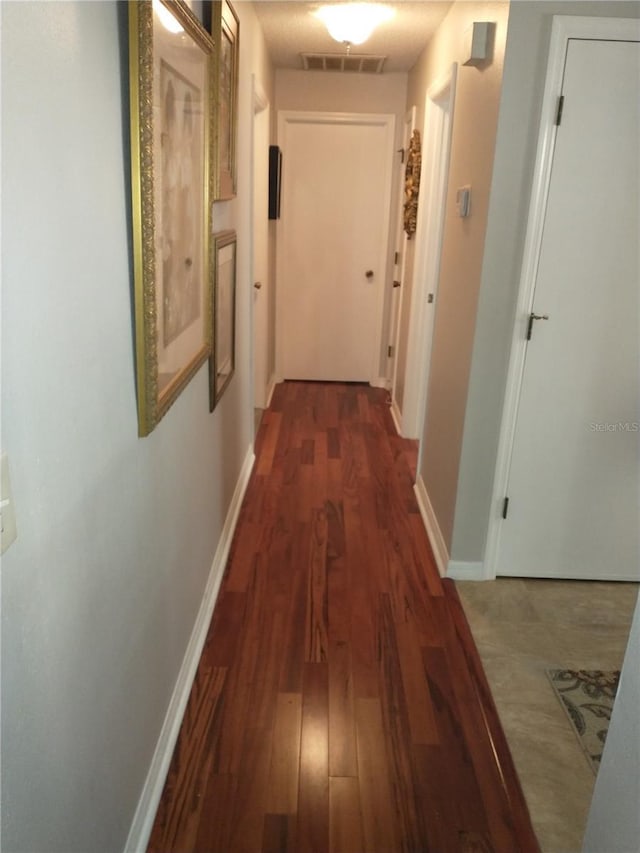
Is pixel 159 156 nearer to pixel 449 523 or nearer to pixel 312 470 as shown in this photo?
pixel 449 523

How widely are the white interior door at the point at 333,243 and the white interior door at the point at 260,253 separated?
0.64 metres

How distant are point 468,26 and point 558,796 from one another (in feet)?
8.85

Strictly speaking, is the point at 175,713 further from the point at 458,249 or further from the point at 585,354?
the point at 458,249

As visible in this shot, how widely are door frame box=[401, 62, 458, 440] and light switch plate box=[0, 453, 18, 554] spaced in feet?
8.64

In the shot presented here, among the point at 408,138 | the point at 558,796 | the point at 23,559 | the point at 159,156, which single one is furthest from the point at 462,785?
the point at 408,138

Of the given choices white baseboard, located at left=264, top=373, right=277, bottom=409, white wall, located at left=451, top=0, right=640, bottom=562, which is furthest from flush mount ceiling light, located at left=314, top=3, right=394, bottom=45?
white baseboard, located at left=264, top=373, right=277, bottom=409

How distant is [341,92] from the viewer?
15.1ft

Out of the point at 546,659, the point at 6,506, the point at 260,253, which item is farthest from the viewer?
the point at 260,253

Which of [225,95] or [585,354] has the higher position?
[225,95]

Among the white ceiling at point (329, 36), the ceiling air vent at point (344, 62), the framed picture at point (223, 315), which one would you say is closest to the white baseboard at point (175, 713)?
the framed picture at point (223, 315)

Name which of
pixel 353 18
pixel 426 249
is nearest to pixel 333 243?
pixel 426 249

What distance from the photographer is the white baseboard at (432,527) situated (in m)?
2.66

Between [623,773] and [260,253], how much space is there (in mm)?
3393

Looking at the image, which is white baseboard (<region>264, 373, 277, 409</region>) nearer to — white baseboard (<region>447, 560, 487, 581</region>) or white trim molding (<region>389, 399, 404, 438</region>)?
white trim molding (<region>389, 399, 404, 438</region>)
